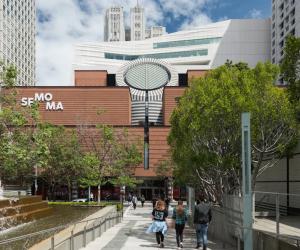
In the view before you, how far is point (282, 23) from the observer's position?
11206 cm

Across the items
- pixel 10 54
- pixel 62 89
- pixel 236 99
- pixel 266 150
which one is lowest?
pixel 266 150

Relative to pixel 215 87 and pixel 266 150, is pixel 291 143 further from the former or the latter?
pixel 215 87

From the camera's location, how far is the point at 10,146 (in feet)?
87.9

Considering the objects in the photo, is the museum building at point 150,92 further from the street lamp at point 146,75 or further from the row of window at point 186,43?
the street lamp at point 146,75

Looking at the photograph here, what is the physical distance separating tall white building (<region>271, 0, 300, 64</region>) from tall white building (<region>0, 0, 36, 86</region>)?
187 ft

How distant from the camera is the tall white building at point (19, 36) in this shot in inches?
4451

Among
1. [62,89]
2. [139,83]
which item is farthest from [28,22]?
[62,89]

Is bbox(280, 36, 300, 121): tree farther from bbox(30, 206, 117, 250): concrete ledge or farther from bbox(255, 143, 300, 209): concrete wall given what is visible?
bbox(255, 143, 300, 209): concrete wall

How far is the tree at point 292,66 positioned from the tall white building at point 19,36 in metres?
98.5

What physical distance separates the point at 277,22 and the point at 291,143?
97.4 metres

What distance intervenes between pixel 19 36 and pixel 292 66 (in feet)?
399

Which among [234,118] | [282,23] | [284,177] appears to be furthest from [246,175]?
[282,23]

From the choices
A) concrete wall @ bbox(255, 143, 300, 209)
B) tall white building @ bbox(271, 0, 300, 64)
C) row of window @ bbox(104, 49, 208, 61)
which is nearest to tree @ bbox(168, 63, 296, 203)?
concrete wall @ bbox(255, 143, 300, 209)

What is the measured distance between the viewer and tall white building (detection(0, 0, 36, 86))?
113 meters
